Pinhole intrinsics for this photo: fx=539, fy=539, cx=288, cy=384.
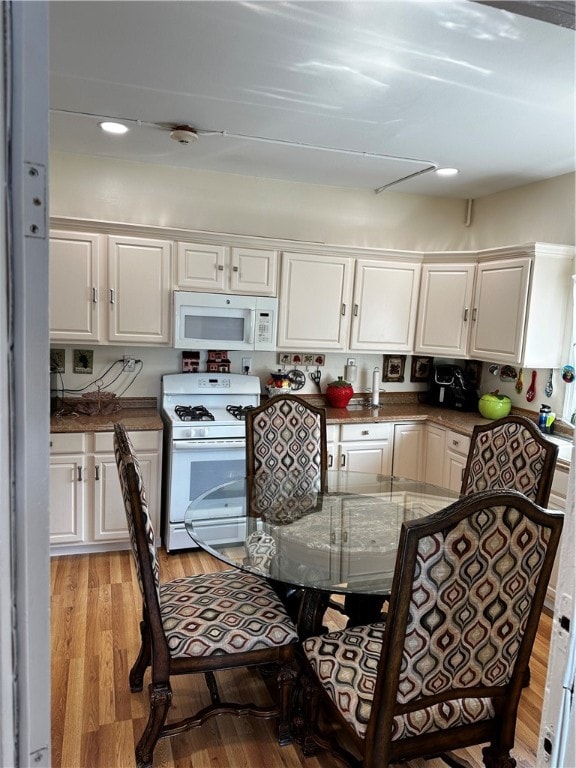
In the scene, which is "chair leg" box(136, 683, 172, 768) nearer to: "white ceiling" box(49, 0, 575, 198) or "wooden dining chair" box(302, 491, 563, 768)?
"wooden dining chair" box(302, 491, 563, 768)

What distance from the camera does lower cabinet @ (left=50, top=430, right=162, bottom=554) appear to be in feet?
10.6

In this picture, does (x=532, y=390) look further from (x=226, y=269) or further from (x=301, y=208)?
(x=226, y=269)

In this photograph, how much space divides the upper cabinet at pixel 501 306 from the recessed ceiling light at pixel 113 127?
7.47 ft

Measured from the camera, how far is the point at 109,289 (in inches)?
134

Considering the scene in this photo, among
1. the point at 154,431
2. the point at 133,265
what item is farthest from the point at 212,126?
the point at 154,431

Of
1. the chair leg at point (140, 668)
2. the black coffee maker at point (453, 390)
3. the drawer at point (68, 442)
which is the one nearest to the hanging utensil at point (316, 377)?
the black coffee maker at point (453, 390)

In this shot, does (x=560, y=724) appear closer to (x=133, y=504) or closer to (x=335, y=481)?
(x=133, y=504)


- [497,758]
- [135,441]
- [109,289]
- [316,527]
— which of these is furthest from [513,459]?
[109,289]

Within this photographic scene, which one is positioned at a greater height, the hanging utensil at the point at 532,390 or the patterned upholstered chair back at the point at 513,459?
the hanging utensil at the point at 532,390

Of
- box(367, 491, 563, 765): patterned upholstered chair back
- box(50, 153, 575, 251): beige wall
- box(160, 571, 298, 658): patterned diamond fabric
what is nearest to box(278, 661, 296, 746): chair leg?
box(160, 571, 298, 658): patterned diamond fabric

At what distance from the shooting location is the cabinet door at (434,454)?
12.6 ft

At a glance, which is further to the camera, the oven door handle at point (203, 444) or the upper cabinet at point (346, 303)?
the upper cabinet at point (346, 303)

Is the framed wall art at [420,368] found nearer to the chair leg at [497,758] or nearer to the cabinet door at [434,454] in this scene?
the cabinet door at [434,454]

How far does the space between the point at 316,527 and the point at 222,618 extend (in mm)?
551
